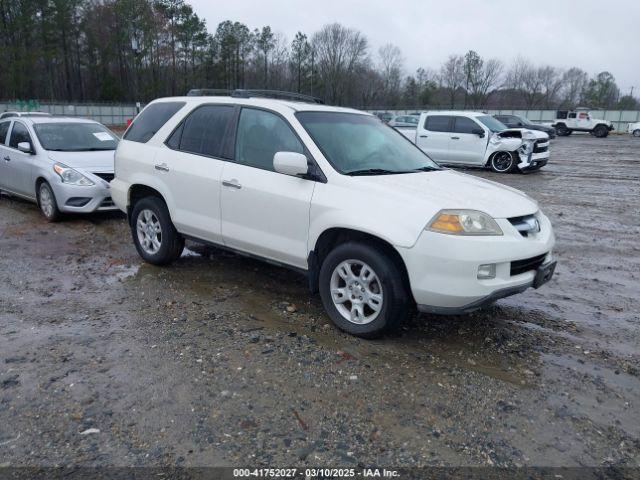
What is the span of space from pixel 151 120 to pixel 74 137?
4009 mm

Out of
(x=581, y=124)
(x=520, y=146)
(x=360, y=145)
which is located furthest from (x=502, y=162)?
(x=581, y=124)

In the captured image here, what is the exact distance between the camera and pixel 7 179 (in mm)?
9312

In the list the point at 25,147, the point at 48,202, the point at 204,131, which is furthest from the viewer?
the point at 25,147

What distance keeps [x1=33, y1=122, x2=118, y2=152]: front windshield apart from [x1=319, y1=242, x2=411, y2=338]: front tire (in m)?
6.41

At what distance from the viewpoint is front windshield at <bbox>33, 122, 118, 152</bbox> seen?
8.64 metres

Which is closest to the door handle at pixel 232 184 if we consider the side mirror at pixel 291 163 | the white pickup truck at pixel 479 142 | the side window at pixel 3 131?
the side mirror at pixel 291 163

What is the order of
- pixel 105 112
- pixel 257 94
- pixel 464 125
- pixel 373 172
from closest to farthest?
pixel 373 172
pixel 257 94
pixel 464 125
pixel 105 112

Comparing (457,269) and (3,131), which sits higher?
(3,131)

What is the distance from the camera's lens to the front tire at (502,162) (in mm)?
15808

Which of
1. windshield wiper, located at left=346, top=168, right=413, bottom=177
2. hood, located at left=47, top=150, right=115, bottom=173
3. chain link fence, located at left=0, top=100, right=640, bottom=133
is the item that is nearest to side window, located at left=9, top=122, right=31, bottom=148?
hood, located at left=47, top=150, right=115, bottom=173

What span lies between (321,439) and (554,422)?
1416mm

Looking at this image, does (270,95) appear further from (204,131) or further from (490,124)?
(490,124)

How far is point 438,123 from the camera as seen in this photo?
1662 centimetres

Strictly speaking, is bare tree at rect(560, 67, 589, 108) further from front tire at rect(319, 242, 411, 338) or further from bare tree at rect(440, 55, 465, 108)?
front tire at rect(319, 242, 411, 338)
